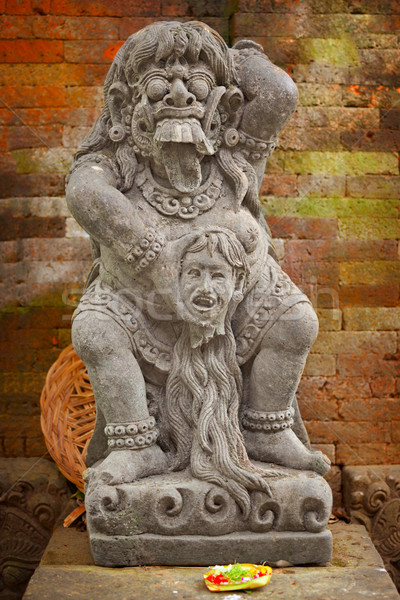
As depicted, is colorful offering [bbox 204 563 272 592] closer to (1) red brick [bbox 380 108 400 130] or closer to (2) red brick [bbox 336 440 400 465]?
(2) red brick [bbox 336 440 400 465]

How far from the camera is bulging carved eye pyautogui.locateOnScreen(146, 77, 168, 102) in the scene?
2.93 meters

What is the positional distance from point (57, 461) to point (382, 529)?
1.80 meters

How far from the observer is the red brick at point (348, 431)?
4711 mm

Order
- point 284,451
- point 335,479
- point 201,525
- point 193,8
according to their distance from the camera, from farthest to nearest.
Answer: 1. point 193,8
2. point 335,479
3. point 284,451
4. point 201,525

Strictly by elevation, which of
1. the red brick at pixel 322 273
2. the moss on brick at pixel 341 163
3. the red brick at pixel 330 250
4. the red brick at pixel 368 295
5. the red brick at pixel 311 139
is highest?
the red brick at pixel 311 139

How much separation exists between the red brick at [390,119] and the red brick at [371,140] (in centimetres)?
3

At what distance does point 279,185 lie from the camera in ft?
15.5

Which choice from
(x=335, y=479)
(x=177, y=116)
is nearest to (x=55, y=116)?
(x=177, y=116)

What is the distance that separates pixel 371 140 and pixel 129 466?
272 cm

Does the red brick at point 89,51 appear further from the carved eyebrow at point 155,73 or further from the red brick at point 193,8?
the carved eyebrow at point 155,73

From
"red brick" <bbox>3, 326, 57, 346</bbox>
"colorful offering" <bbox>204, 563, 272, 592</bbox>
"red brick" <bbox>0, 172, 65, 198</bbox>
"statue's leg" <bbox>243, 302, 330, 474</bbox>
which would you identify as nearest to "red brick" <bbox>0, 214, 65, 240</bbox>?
"red brick" <bbox>0, 172, 65, 198</bbox>

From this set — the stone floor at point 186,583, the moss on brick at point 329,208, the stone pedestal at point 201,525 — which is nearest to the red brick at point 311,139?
the moss on brick at point 329,208

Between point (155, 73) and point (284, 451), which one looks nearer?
point (155, 73)

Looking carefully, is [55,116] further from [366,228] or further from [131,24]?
[366,228]
